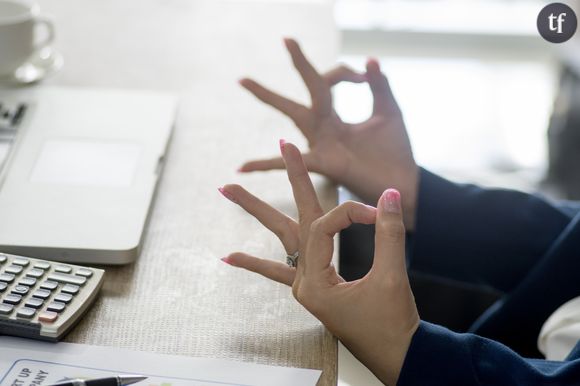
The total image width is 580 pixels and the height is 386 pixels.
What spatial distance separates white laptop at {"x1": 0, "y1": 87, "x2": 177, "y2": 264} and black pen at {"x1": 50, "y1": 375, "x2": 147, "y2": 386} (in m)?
0.14

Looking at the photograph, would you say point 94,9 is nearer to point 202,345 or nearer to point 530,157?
point 202,345

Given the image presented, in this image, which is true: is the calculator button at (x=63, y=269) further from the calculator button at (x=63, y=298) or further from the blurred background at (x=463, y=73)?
the blurred background at (x=463, y=73)

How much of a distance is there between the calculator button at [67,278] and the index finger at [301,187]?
17cm

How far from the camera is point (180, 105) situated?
3.13 feet

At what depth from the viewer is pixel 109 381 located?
546 mm

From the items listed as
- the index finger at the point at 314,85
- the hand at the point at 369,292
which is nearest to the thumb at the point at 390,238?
the hand at the point at 369,292

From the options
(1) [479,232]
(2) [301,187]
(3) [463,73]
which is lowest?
(3) [463,73]

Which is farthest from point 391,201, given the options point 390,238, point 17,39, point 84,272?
point 17,39

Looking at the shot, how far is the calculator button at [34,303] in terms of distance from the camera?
0.59 m

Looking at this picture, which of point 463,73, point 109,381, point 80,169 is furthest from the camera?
point 463,73

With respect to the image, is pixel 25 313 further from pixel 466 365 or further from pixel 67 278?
pixel 466 365

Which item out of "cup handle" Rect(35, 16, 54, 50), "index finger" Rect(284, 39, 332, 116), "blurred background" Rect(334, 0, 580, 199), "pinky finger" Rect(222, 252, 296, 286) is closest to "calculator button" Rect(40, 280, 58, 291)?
"pinky finger" Rect(222, 252, 296, 286)

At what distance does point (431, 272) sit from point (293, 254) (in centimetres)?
27

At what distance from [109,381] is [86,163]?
30 cm
